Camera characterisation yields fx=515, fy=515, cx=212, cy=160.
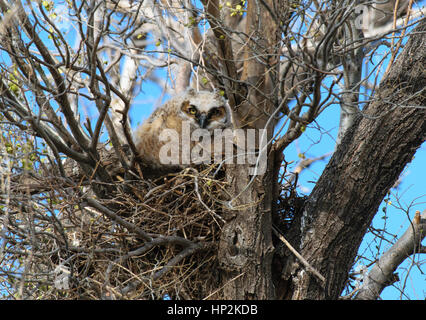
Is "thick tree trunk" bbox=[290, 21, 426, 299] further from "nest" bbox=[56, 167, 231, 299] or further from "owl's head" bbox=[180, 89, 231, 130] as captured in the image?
"owl's head" bbox=[180, 89, 231, 130]

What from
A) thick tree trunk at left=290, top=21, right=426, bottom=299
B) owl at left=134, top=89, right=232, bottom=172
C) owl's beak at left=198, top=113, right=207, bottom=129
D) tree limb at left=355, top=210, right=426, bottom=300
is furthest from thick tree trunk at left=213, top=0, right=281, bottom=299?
owl's beak at left=198, top=113, right=207, bottom=129

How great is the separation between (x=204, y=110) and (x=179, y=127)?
0.29 m

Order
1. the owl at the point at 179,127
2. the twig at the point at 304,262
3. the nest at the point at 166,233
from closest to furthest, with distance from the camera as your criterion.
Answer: the twig at the point at 304,262
the nest at the point at 166,233
the owl at the point at 179,127

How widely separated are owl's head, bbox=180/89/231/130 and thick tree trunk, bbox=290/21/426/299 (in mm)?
1471

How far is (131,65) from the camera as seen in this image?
8477 millimetres

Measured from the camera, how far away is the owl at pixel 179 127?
184 inches

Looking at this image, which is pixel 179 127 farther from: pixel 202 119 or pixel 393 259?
pixel 393 259

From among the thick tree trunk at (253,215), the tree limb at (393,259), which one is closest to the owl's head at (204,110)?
the thick tree trunk at (253,215)

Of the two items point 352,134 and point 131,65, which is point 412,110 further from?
point 131,65

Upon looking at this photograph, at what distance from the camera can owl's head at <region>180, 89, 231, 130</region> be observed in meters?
4.93

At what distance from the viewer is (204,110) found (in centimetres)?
491

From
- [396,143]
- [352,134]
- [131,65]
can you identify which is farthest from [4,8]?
[131,65]

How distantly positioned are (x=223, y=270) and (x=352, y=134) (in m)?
1.40

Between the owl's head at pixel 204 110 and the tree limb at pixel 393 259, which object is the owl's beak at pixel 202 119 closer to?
the owl's head at pixel 204 110
